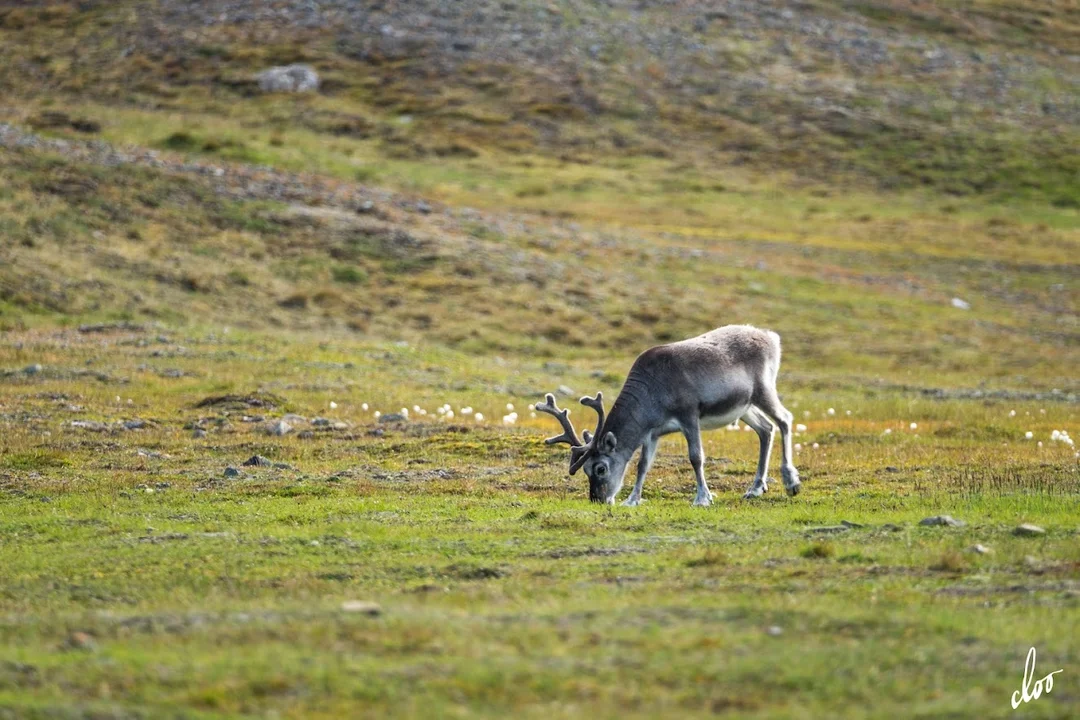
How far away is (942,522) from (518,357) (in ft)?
92.4

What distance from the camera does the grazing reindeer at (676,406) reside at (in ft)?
65.0

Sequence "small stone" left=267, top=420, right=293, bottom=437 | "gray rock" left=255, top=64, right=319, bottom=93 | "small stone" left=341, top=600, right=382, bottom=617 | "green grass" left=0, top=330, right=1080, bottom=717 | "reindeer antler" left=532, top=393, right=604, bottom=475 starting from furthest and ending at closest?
"gray rock" left=255, top=64, right=319, bottom=93
"small stone" left=267, top=420, right=293, bottom=437
"reindeer antler" left=532, top=393, right=604, bottom=475
"small stone" left=341, top=600, right=382, bottom=617
"green grass" left=0, top=330, right=1080, bottom=717

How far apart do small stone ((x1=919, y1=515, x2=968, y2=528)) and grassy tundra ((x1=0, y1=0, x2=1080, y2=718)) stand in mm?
204

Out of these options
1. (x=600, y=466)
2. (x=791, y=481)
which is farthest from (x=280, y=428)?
(x=791, y=481)

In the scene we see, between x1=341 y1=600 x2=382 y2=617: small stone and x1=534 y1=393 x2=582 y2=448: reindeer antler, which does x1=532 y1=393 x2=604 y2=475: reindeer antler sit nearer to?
x1=534 y1=393 x2=582 y2=448: reindeer antler

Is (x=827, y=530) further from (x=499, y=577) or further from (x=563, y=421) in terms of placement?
(x=563, y=421)

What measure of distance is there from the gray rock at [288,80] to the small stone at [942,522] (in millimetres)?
79532

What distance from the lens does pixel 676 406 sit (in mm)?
19938

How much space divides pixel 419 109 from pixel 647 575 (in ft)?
260

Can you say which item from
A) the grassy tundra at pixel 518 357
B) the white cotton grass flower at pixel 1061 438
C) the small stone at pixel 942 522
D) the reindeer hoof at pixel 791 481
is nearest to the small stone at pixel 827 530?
the grassy tundra at pixel 518 357

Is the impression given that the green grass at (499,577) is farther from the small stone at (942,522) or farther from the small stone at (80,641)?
the small stone at (942,522)

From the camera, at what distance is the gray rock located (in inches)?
3565

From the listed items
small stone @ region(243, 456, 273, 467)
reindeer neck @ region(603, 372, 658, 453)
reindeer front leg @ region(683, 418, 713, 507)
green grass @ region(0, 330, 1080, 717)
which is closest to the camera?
green grass @ region(0, 330, 1080, 717)

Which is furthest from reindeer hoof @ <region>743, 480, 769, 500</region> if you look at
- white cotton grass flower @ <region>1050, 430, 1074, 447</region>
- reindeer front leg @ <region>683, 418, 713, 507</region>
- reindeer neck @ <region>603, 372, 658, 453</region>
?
white cotton grass flower @ <region>1050, 430, 1074, 447</region>
